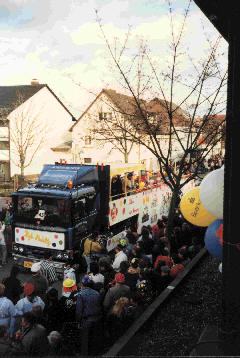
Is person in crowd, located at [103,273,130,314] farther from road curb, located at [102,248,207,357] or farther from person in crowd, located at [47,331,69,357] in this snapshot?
person in crowd, located at [47,331,69,357]

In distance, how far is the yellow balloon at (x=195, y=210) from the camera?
571 cm

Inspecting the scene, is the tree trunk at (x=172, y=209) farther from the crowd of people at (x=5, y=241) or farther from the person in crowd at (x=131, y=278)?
the crowd of people at (x=5, y=241)

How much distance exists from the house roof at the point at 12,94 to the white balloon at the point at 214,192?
3116cm

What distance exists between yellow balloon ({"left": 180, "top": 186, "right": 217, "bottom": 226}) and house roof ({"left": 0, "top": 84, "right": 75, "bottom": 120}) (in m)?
30.1

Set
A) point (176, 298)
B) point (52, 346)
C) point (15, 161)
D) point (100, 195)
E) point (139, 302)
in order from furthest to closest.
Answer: point (15, 161)
point (100, 195)
point (176, 298)
point (139, 302)
point (52, 346)

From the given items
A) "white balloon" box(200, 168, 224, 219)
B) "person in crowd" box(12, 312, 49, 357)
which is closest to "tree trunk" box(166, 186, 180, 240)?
"white balloon" box(200, 168, 224, 219)

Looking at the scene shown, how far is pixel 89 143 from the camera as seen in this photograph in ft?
122

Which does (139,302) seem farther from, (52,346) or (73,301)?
(52,346)

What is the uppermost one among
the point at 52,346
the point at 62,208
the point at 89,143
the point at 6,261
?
the point at 89,143

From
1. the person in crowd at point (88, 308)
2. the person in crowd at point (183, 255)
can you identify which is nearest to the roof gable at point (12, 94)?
the person in crowd at point (183, 255)

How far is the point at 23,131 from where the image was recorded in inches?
1316

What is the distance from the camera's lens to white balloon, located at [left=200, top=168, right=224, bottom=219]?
185 inches

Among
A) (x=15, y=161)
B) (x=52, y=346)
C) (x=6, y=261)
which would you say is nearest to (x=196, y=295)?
(x=52, y=346)

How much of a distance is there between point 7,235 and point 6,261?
0.85 m
